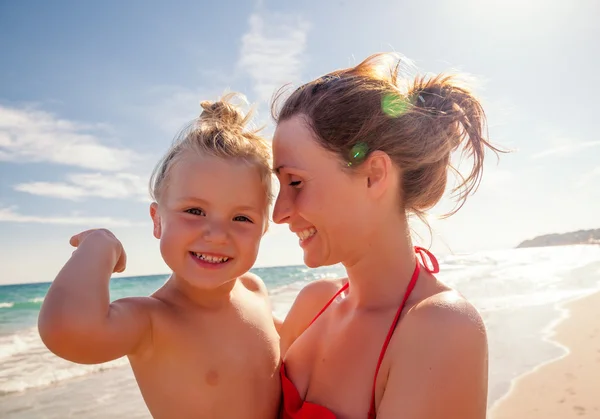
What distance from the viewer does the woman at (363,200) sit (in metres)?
2.15

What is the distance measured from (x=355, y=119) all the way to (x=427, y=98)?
0.40 m

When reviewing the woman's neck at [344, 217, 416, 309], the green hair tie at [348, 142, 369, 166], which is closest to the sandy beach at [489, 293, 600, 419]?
the woman's neck at [344, 217, 416, 309]

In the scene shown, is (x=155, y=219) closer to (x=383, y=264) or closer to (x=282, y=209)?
(x=282, y=209)

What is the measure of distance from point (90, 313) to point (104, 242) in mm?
366

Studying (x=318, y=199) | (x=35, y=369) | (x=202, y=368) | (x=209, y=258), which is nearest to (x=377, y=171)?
(x=318, y=199)

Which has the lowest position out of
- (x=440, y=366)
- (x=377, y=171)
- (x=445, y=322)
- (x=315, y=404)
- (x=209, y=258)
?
(x=315, y=404)

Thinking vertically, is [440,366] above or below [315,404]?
above

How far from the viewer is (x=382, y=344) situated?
6.93 feet

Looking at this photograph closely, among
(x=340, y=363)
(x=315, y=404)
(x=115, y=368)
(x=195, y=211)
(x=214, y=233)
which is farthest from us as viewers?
(x=115, y=368)

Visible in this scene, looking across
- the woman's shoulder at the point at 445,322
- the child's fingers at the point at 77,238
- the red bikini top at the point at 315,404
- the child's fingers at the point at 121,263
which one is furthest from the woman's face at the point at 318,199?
the child's fingers at the point at 77,238

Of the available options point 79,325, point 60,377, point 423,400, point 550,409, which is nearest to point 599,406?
point 550,409

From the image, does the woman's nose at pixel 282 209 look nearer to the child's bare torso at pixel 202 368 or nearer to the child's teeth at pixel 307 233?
the child's teeth at pixel 307 233

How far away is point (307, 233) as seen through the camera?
245 centimetres

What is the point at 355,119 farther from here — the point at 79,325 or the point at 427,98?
the point at 79,325
